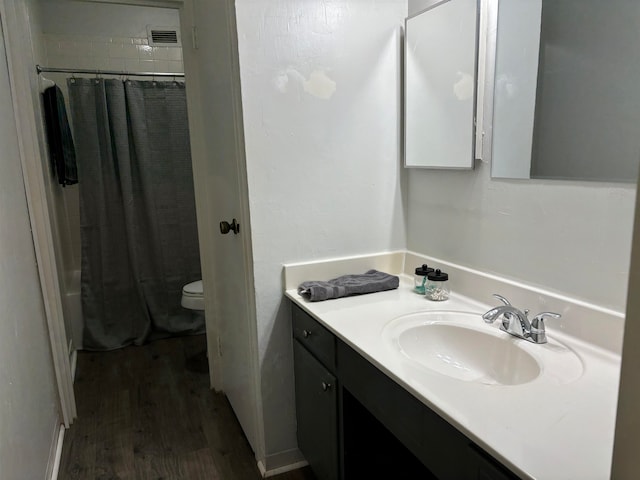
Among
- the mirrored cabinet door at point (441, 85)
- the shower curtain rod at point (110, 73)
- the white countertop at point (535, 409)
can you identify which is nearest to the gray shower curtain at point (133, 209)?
the shower curtain rod at point (110, 73)

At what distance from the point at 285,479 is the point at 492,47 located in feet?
5.73

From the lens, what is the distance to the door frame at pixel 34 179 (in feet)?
6.71

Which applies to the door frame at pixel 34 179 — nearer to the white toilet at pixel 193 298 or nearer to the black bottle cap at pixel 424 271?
the white toilet at pixel 193 298

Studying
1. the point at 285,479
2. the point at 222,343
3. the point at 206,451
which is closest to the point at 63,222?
the point at 222,343

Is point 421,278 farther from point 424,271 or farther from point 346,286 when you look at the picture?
point 346,286

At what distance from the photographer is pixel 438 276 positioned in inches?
63.9

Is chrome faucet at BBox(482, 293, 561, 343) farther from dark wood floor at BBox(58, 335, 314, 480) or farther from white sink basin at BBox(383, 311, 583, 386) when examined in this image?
dark wood floor at BBox(58, 335, 314, 480)

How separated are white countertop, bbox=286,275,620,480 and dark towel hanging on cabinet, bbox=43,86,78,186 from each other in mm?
2502

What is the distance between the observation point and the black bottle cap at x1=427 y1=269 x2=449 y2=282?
5.31ft

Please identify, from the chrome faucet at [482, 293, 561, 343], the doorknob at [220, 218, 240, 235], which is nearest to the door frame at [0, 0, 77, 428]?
the doorknob at [220, 218, 240, 235]

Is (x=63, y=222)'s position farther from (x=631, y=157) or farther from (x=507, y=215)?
(x=631, y=157)

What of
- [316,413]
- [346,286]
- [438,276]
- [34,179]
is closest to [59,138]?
Result: [34,179]

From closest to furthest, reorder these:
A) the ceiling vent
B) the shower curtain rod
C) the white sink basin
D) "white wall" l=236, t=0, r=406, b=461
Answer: the white sink basin → "white wall" l=236, t=0, r=406, b=461 → the shower curtain rod → the ceiling vent

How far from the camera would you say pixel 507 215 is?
1474 millimetres
